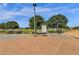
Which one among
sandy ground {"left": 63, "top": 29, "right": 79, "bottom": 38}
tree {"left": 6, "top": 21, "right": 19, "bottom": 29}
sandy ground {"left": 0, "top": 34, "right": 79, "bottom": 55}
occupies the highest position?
tree {"left": 6, "top": 21, "right": 19, "bottom": 29}

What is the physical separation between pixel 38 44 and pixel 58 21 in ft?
0.88

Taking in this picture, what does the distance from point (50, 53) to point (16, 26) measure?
0.38 m

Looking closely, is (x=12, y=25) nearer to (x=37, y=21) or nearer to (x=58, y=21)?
(x=37, y=21)

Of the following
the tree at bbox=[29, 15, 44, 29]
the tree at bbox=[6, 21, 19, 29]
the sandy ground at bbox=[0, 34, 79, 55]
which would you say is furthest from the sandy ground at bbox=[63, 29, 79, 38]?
the tree at bbox=[6, 21, 19, 29]

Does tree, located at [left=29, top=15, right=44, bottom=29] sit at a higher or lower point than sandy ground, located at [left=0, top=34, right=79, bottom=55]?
higher

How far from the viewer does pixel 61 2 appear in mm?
4227

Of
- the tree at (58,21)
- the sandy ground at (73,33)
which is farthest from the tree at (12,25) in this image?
the sandy ground at (73,33)

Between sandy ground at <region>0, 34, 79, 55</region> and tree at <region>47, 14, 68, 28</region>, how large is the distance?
3.5 inches

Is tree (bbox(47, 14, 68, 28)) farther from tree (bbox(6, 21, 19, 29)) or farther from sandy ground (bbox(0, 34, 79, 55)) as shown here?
tree (bbox(6, 21, 19, 29))

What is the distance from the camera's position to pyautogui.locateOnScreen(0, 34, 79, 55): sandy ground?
423 centimetres

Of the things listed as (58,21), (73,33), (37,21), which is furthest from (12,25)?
(73,33)

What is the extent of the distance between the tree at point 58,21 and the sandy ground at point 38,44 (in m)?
0.09

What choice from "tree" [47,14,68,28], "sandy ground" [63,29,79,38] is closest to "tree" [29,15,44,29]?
"tree" [47,14,68,28]
